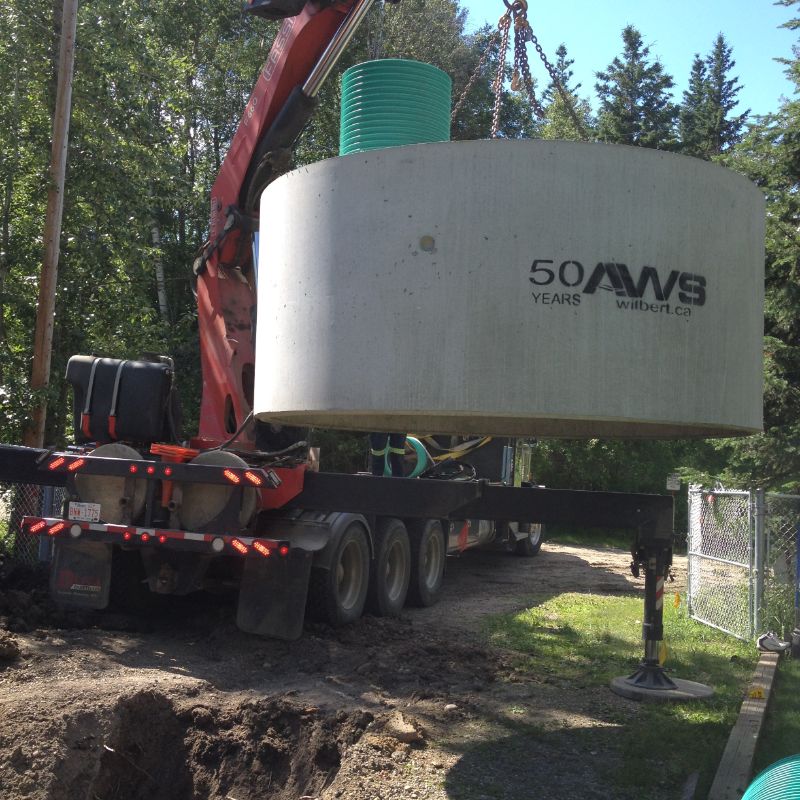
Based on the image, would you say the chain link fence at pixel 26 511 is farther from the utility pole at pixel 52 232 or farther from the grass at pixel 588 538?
the grass at pixel 588 538

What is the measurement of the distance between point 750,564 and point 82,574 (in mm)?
6464

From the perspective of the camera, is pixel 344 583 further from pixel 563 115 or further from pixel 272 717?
pixel 563 115

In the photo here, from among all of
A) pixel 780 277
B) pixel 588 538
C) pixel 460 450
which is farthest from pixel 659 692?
pixel 588 538

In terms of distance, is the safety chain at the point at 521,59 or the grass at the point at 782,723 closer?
the safety chain at the point at 521,59

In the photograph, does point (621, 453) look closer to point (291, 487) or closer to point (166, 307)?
point (166, 307)

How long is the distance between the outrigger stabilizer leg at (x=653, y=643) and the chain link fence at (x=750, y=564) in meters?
2.50

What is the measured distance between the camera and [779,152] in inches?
400

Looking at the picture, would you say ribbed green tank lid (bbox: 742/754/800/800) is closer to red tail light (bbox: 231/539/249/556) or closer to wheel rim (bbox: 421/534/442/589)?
red tail light (bbox: 231/539/249/556)

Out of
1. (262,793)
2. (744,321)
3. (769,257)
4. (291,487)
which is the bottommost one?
(262,793)

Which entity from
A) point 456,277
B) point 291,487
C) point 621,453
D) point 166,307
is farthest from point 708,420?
point 621,453

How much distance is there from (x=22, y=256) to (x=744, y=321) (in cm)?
1037

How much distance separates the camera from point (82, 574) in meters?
8.34

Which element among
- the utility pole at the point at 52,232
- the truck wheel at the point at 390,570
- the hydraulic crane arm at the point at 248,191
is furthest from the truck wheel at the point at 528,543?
the hydraulic crane arm at the point at 248,191

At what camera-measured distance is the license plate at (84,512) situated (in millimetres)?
7988
